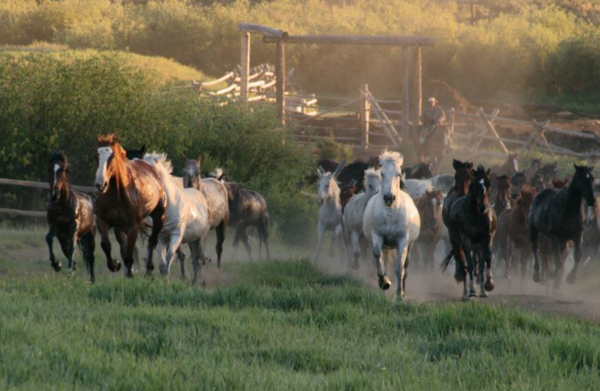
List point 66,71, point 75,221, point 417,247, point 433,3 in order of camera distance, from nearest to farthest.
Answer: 1. point 75,221
2. point 417,247
3. point 66,71
4. point 433,3

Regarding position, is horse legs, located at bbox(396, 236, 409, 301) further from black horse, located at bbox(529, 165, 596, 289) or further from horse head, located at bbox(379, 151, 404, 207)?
black horse, located at bbox(529, 165, 596, 289)

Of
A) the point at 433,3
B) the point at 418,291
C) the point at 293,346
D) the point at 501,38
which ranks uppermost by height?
the point at 433,3

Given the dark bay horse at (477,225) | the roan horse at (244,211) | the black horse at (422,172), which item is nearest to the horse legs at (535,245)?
the dark bay horse at (477,225)

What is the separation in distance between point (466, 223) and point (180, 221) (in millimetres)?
4599

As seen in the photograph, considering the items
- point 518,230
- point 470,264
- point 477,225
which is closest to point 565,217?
point 518,230

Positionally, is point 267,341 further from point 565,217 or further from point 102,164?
point 565,217

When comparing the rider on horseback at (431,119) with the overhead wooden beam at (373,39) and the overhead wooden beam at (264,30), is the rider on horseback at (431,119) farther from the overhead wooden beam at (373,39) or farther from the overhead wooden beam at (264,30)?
the overhead wooden beam at (264,30)

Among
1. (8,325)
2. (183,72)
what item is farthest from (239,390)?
(183,72)

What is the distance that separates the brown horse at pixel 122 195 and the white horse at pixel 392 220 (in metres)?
3.46

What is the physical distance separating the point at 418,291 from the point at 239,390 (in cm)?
1024

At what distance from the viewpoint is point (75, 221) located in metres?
14.2

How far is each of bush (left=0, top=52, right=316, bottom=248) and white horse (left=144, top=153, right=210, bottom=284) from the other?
33.6 feet

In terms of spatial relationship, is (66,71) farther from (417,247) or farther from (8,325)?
(8,325)

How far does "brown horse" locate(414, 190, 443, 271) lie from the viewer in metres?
18.6
